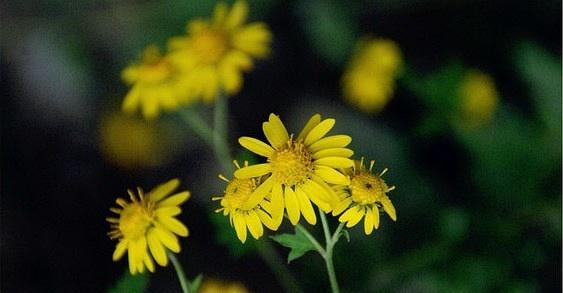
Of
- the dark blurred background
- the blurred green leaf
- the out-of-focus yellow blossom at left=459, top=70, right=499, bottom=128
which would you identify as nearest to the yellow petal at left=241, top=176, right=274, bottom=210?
the dark blurred background

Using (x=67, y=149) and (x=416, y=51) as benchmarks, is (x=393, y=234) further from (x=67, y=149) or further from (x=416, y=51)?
(x=67, y=149)

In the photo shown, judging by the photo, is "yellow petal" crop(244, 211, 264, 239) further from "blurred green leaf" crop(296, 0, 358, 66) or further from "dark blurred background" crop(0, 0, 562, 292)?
"blurred green leaf" crop(296, 0, 358, 66)

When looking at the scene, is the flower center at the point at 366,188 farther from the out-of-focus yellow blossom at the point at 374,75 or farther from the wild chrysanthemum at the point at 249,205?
the out-of-focus yellow blossom at the point at 374,75

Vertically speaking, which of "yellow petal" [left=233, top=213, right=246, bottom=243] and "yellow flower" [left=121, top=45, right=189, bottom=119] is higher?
"yellow flower" [left=121, top=45, right=189, bottom=119]

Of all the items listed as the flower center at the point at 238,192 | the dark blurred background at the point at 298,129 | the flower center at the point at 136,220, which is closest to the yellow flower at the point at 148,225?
the flower center at the point at 136,220

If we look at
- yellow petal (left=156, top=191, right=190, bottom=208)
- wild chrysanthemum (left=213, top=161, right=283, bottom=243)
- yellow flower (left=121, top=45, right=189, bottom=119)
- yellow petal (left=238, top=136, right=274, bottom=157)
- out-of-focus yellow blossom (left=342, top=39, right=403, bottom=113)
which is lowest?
wild chrysanthemum (left=213, top=161, right=283, bottom=243)

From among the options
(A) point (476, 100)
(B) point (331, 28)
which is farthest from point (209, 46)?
(B) point (331, 28)
